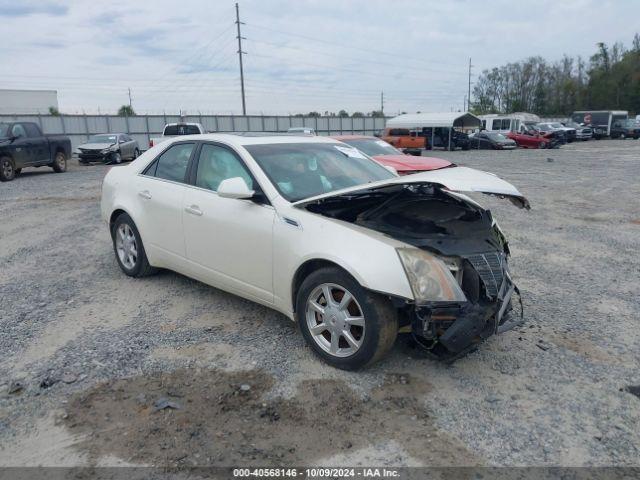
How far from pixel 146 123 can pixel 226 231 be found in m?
34.2

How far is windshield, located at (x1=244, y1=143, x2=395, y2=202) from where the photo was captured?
421 centimetres

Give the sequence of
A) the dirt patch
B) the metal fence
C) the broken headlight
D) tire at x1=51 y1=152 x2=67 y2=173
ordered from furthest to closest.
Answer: the metal fence → tire at x1=51 y1=152 x2=67 y2=173 → the broken headlight → the dirt patch

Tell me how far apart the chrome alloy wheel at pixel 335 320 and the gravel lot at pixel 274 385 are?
0.60 feet

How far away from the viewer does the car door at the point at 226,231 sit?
400cm

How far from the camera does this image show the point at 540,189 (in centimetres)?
1352

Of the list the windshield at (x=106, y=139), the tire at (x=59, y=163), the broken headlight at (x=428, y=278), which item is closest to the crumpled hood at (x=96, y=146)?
the windshield at (x=106, y=139)

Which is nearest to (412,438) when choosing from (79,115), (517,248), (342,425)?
(342,425)

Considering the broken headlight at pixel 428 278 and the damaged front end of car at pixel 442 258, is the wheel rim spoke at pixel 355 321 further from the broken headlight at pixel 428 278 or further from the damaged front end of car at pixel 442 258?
the broken headlight at pixel 428 278

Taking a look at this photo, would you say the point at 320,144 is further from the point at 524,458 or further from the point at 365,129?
the point at 365,129

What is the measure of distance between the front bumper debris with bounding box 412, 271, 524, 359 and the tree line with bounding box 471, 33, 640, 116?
7648 cm

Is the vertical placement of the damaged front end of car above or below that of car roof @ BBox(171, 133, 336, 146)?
below

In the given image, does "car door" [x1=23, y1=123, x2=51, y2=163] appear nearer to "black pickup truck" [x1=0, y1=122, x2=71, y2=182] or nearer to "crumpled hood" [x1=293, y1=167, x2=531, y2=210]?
"black pickup truck" [x1=0, y1=122, x2=71, y2=182]

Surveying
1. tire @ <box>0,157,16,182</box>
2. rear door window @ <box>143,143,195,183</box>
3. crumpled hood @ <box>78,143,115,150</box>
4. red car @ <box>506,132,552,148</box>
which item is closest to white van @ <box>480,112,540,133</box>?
red car @ <box>506,132,552,148</box>

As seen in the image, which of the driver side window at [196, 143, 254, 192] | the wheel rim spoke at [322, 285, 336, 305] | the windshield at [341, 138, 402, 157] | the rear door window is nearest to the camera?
the wheel rim spoke at [322, 285, 336, 305]
